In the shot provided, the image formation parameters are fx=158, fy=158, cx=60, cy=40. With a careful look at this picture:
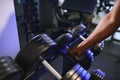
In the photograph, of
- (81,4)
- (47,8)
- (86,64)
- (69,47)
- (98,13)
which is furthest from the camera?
(98,13)

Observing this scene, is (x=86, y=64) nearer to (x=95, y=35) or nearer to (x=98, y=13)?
(x=95, y=35)

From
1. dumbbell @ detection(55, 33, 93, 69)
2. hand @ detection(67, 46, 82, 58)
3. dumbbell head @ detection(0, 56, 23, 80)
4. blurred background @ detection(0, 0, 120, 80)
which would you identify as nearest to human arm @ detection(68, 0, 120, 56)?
hand @ detection(67, 46, 82, 58)

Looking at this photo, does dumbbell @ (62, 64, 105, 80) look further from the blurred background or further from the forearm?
the blurred background

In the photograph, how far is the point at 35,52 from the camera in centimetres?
145

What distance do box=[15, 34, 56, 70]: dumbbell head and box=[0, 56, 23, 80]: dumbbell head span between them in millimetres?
77

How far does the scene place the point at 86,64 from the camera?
1711 mm

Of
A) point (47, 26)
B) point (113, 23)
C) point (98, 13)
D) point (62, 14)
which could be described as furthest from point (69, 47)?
point (98, 13)

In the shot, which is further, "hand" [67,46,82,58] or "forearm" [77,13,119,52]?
"hand" [67,46,82,58]

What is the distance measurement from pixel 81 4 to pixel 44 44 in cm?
181

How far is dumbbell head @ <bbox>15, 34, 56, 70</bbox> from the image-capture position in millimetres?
1438

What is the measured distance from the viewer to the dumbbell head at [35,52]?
144 cm

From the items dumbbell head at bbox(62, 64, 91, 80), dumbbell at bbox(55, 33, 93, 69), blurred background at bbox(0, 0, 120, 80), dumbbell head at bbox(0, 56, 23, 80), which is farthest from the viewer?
blurred background at bbox(0, 0, 120, 80)

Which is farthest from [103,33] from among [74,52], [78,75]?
[78,75]

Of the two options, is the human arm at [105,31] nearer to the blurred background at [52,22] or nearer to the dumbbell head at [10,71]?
the dumbbell head at [10,71]
